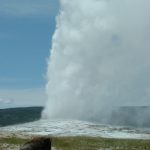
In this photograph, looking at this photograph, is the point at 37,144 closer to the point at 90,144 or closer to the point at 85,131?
the point at 90,144

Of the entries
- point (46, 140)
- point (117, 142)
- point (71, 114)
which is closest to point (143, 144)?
point (117, 142)

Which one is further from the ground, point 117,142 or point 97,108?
point 97,108

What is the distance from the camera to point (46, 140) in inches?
1852

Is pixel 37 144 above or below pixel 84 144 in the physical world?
below

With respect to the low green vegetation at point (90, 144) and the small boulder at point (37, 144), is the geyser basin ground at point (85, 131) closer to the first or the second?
the low green vegetation at point (90, 144)

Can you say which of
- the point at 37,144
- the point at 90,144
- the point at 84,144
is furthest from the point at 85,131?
the point at 37,144

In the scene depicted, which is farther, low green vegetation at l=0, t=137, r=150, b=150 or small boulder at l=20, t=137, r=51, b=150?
low green vegetation at l=0, t=137, r=150, b=150

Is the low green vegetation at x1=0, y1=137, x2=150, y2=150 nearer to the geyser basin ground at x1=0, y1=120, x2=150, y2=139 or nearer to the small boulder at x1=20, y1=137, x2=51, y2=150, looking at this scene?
the geyser basin ground at x1=0, y1=120, x2=150, y2=139

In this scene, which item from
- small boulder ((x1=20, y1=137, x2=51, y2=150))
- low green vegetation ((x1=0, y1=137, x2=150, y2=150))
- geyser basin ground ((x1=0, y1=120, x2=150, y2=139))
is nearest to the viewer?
small boulder ((x1=20, y1=137, x2=51, y2=150))

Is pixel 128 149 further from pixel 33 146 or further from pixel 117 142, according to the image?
pixel 33 146

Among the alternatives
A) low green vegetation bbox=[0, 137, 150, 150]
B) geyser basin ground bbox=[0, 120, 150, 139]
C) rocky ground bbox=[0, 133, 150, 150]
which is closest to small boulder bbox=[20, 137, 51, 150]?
rocky ground bbox=[0, 133, 150, 150]

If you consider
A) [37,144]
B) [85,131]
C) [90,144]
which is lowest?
[37,144]

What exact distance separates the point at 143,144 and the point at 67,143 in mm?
10102

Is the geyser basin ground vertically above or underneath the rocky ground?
above
